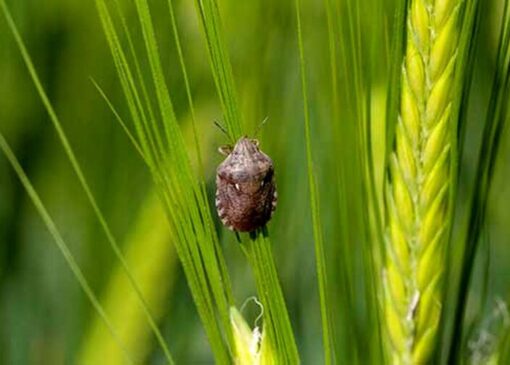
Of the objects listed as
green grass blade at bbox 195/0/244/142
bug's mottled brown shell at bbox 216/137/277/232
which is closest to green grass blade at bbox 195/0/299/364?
green grass blade at bbox 195/0/244/142

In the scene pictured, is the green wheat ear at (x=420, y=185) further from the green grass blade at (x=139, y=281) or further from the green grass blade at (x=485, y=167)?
the green grass blade at (x=139, y=281)

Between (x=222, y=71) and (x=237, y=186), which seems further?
(x=237, y=186)

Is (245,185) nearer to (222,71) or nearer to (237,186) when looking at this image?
(237,186)

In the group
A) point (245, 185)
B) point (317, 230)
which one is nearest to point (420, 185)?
point (317, 230)

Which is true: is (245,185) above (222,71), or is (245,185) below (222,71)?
below

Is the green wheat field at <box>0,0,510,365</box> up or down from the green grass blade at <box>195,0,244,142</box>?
down

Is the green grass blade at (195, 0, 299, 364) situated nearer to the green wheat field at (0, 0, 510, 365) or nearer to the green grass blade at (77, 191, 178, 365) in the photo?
the green wheat field at (0, 0, 510, 365)
